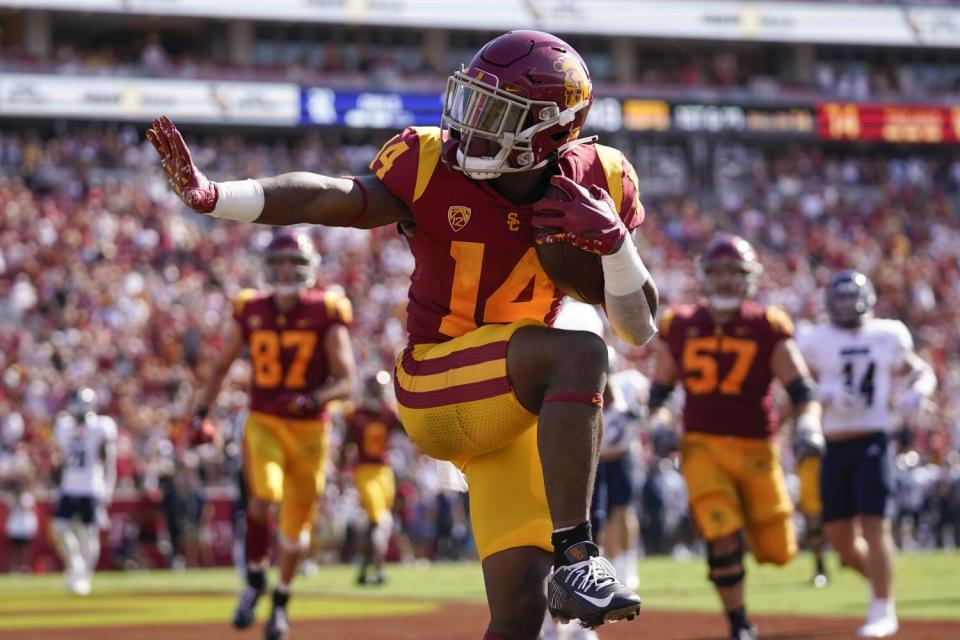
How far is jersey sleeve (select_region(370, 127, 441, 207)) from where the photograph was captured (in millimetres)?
4547

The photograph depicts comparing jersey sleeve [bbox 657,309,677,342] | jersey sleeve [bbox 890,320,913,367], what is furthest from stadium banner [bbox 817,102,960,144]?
jersey sleeve [bbox 657,309,677,342]

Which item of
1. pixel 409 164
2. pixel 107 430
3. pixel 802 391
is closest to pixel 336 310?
pixel 802 391

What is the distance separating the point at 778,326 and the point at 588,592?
4.43m

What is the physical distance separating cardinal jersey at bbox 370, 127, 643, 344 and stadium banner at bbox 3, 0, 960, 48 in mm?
27369

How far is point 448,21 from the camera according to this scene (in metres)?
34.3

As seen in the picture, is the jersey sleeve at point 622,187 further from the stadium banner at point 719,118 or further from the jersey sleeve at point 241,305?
the stadium banner at point 719,118

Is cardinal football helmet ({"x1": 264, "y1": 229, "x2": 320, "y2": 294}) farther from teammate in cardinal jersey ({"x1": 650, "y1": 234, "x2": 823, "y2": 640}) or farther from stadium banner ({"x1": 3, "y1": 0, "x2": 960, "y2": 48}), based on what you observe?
stadium banner ({"x1": 3, "y1": 0, "x2": 960, "y2": 48})

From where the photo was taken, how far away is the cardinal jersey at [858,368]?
9.38 m

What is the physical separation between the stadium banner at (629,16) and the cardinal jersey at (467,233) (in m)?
27.4

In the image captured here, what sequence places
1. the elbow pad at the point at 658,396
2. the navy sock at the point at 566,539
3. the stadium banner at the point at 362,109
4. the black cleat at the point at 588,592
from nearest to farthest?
the black cleat at the point at 588,592 → the navy sock at the point at 566,539 → the elbow pad at the point at 658,396 → the stadium banner at the point at 362,109

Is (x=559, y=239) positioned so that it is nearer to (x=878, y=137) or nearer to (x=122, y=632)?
(x=122, y=632)

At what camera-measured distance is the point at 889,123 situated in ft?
116

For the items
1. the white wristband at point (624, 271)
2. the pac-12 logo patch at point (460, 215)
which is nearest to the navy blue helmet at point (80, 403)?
the pac-12 logo patch at point (460, 215)

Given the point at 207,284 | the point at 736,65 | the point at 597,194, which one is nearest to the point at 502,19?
the point at 736,65
